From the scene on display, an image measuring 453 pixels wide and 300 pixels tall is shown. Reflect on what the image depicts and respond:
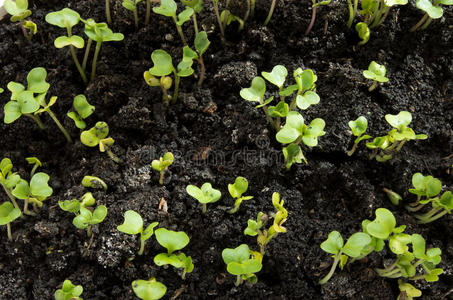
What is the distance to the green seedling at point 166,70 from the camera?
47.4 inches

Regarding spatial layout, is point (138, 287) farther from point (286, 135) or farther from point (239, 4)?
point (239, 4)

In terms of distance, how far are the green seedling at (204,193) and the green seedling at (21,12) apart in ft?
2.48

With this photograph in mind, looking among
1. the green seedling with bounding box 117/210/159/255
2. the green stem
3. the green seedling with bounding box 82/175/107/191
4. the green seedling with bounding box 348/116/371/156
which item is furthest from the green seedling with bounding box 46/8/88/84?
the green seedling with bounding box 348/116/371/156

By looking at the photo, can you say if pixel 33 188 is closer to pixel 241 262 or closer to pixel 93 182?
pixel 93 182

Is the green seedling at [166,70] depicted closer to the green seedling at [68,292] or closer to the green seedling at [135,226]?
the green seedling at [135,226]

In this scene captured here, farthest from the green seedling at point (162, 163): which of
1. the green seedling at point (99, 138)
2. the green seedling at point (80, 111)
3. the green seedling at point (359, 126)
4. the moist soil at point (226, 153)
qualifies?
the green seedling at point (359, 126)

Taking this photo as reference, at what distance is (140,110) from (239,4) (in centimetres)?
44

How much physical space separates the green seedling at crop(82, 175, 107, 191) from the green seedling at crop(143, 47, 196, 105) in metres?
0.30

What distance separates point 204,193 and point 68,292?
408mm

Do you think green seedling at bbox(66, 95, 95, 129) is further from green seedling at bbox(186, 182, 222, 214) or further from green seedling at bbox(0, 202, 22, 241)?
green seedling at bbox(186, 182, 222, 214)

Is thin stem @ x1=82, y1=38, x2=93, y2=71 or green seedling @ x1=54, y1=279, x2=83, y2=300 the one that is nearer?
green seedling @ x1=54, y1=279, x2=83, y2=300

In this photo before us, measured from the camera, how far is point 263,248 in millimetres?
1114

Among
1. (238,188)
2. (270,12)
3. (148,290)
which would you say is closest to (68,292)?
(148,290)

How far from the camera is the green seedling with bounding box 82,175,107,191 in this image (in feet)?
3.88
